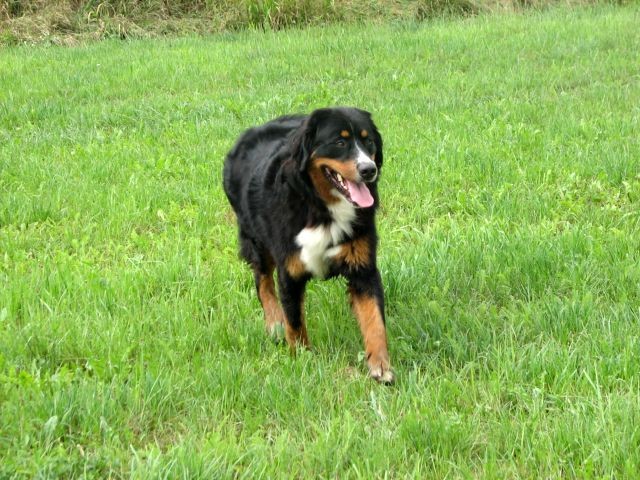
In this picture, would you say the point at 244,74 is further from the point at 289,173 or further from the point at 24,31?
the point at 289,173

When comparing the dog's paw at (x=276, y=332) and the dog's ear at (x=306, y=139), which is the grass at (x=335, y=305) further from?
the dog's ear at (x=306, y=139)

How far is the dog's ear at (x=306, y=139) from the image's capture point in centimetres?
384

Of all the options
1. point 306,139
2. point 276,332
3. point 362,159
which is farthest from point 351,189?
point 276,332

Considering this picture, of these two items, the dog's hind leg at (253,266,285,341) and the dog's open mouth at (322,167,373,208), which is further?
the dog's hind leg at (253,266,285,341)

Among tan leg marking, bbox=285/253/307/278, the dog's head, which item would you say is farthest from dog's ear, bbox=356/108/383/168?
tan leg marking, bbox=285/253/307/278

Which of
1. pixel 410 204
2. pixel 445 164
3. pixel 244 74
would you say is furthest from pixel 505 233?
pixel 244 74

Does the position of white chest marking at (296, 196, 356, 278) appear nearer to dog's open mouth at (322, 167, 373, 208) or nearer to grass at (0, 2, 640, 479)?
dog's open mouth at (322, 167, 373, 208)

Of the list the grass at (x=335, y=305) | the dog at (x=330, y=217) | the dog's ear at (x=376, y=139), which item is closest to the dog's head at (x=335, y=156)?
the dog at (x=330, y=217)

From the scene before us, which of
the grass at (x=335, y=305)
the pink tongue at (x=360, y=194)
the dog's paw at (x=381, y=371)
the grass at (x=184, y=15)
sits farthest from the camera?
the grass at (x=184, y=15)

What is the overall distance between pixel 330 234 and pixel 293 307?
44cm

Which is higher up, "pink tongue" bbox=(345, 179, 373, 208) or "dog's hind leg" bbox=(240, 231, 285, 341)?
"pink tongue" bbox=(345, 179, 373, 208)

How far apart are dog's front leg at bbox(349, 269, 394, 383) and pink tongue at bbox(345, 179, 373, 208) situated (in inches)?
13.7

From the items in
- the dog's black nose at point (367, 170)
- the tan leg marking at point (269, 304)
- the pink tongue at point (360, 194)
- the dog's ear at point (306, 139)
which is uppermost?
the dog's ear at point (306, 139)

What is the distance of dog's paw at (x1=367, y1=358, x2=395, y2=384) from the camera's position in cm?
361
